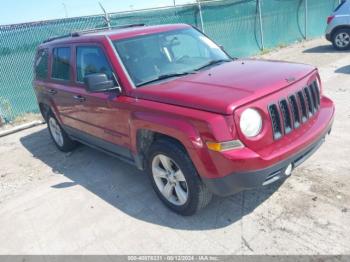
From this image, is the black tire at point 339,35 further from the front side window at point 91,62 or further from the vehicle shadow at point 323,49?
the front side window at point 91,62

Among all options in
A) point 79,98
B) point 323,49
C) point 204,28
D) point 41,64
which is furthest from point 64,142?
point 323,49

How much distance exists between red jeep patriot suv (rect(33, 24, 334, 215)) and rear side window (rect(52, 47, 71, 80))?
1.9 inches

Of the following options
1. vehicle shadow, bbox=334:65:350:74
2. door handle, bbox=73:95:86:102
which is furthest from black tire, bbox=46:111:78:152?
vehicle shadow, bbox=334:65:350:74

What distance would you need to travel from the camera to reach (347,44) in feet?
37.9

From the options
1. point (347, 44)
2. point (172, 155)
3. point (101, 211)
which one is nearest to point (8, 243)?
point (101, 211)

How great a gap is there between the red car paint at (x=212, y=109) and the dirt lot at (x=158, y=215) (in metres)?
0.67

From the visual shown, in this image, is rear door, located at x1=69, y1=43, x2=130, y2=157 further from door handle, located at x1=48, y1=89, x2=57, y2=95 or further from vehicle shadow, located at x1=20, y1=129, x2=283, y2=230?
door handle, located at x1=48, y1=89, x2=57, y2=95

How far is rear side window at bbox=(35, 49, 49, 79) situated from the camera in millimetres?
5996

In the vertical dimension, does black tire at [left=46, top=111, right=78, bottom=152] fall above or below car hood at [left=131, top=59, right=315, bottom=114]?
below

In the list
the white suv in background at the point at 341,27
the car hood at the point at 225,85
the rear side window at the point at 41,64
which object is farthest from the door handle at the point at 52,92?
the white suv in background at the point at 341,27

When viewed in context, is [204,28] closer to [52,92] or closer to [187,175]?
[52,92]

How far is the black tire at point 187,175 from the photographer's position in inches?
130

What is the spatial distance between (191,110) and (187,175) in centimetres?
63

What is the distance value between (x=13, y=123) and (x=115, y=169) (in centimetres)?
483
